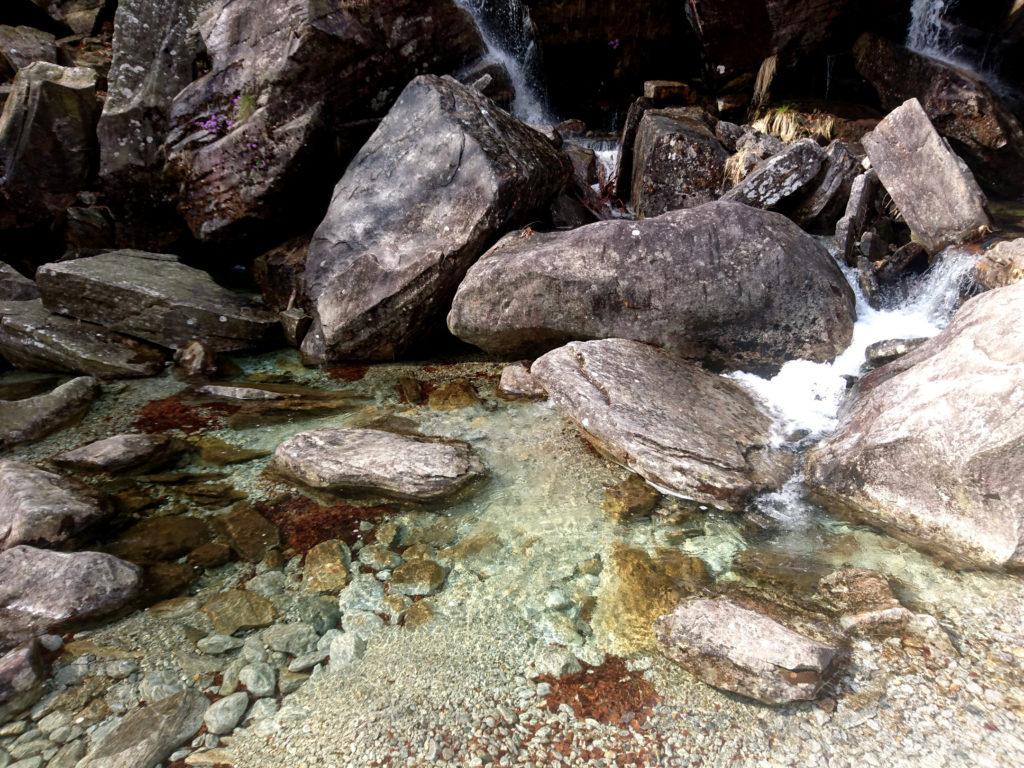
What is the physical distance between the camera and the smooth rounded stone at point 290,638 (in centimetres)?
384

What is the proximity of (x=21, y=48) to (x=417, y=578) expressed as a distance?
16127 mm

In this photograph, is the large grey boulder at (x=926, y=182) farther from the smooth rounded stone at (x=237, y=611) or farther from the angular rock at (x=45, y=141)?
the angular rock at (x=45, y=141)

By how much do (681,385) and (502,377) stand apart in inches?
85.0

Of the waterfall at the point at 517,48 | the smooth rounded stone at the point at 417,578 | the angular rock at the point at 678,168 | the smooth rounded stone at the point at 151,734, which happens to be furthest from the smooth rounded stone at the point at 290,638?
the waterfall at the point at 517,48

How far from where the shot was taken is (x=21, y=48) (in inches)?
529

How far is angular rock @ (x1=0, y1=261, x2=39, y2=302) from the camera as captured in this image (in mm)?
9320

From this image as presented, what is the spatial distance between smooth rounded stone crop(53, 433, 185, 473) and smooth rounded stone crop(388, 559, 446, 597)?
9.99 feet

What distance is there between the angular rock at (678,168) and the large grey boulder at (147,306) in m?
6.40

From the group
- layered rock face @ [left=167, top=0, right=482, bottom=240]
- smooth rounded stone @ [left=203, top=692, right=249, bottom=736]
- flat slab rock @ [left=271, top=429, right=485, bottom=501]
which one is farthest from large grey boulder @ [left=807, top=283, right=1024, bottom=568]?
layered rock face @ [left=167, top=0, right=482, bottom=240]

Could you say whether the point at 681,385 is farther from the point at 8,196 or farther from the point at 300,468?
the point at 8,196

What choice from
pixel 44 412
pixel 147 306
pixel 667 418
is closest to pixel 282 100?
pixel 147 306

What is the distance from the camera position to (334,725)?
335 centimetres

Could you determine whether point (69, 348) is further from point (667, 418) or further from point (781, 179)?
point (781, 179)

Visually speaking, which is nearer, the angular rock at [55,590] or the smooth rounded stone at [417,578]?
the angular rock at [55,590]
